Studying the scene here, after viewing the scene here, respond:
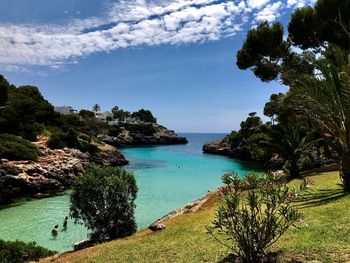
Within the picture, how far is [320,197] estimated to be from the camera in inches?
649

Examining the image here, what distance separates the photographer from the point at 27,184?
40.6 m

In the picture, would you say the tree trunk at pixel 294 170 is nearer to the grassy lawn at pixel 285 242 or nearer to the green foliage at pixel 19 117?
the grassy lawn at pixel 285 242

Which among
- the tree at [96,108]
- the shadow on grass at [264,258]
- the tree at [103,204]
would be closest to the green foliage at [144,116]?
the tree at [96,108]

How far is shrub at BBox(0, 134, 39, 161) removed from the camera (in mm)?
44406

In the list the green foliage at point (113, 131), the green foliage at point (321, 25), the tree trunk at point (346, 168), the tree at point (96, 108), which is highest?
the tree at point (96, 108)

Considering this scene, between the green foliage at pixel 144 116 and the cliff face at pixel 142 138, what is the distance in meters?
10.00

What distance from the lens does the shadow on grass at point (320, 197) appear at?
15.2 meters

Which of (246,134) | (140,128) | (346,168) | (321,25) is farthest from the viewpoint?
(140,128)

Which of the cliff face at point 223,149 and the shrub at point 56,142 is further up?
the shrub at point 56,142

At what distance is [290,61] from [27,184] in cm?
3172

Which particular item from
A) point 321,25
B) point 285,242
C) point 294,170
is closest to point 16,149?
point 294,170

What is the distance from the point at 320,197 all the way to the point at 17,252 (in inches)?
553

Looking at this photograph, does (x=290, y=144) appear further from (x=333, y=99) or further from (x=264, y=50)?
(x=333, y=99)

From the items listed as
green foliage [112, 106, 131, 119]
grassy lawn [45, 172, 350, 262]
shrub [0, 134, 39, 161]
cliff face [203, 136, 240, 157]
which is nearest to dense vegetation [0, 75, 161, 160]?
shrub [0, 134, 39, 161]
